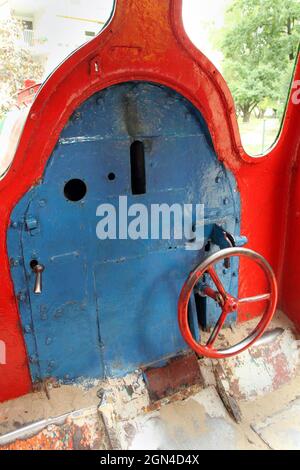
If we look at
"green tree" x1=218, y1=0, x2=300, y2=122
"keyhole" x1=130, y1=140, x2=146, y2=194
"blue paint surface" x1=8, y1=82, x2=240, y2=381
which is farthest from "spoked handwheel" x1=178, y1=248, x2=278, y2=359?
"green tree" x1=218, y1=0, x2=300, y2=122

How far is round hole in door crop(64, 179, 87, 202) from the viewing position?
1492mm

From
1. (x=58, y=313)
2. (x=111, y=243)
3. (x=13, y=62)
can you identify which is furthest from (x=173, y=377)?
(x=13, y=62)

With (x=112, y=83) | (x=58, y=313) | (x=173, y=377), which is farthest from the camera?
(x=173, y=377)

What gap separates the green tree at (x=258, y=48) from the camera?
1.66 metres

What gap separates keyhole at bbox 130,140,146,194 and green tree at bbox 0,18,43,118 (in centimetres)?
59

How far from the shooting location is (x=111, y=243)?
1.61 meters

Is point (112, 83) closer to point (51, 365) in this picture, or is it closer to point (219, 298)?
→ point (219, 298)

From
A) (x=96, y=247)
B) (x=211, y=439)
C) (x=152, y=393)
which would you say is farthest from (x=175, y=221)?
(x=211, y=439)

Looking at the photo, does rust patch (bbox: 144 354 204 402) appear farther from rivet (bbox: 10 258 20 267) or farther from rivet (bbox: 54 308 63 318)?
rivet (bbox: 10 258 20 267)

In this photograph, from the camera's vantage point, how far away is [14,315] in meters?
1.50

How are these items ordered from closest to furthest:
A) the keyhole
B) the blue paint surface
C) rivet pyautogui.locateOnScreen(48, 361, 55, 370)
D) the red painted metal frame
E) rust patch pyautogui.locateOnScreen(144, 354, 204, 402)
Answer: the red painted metal frame, the blue paint surface, the keyhole, rivet pyautogui.locateOnScreen(48, 361, 55, 370), rust patch pyautogui.locateOnScreen(144, 354, 204, 402)

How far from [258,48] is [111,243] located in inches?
49.3
